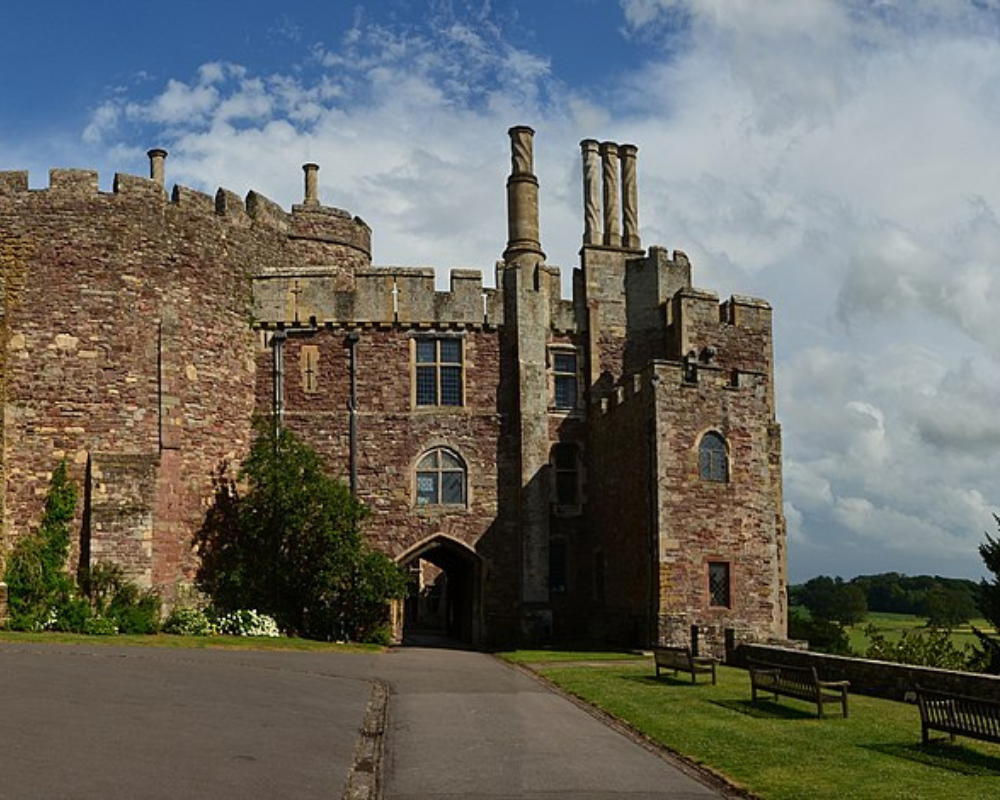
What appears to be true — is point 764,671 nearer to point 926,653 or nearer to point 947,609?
point 926,653

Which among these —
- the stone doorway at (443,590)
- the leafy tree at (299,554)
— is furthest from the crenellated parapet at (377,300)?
the stone doorway at (443,590)

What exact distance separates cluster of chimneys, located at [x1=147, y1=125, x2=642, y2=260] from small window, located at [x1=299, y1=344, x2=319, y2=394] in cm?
650

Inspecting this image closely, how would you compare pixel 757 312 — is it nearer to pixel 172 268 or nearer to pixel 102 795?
pixel 172 268

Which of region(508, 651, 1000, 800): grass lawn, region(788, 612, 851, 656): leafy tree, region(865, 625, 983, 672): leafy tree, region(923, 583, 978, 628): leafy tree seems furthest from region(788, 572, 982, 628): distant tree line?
region(508, 651, 1000, 800): grass lawn

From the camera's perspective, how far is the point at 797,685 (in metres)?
18.0

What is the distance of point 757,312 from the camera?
33.8 m

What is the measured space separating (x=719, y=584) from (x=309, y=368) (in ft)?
40.7

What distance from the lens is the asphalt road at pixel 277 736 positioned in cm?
1092

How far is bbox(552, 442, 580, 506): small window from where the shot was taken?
3272 centimetres

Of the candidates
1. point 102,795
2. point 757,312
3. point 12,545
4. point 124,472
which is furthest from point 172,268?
point 102,795

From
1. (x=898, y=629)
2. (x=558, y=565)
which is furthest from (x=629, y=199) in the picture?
(x=898, y=629)

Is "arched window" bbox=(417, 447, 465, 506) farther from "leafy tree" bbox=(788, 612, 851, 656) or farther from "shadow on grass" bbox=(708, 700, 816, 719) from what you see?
"shadow on grass" bbox=(708, 700, 816, 719)

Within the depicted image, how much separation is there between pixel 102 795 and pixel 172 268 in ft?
69.6

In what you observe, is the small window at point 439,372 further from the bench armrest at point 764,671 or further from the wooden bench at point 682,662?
the bench armrest at point 764,671
